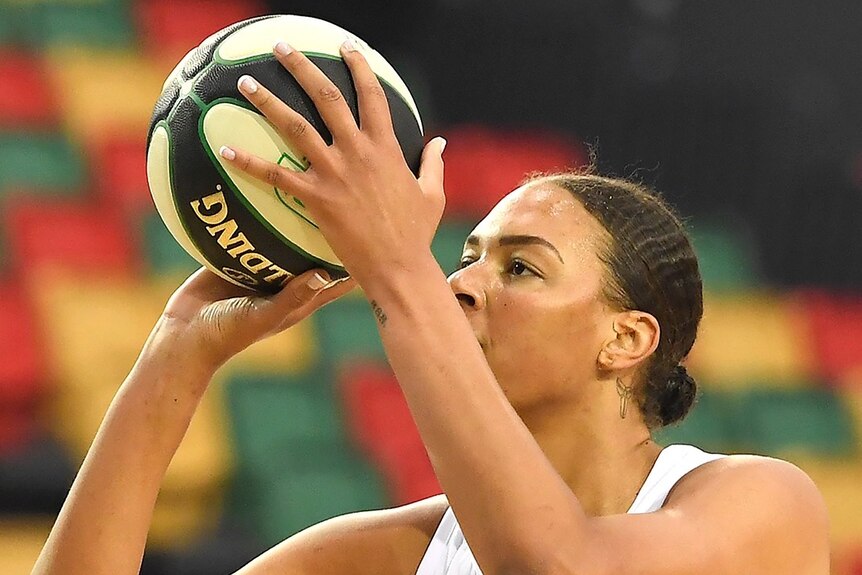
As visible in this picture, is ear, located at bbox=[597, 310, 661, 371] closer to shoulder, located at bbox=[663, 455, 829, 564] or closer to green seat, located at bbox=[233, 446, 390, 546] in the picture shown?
shoulder, located at bbox=[663, 455, 829, 564]

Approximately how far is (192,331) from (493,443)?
787mm

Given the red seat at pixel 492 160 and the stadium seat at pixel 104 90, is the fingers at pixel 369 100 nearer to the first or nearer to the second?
the stadium seat at pixel 104 90

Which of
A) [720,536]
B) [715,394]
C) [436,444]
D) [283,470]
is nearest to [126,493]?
[436,444]

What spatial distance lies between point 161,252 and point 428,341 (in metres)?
3.89

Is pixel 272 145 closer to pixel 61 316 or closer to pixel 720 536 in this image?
pixel 720 536

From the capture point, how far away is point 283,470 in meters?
4.97

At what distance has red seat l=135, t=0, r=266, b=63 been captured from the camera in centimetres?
645

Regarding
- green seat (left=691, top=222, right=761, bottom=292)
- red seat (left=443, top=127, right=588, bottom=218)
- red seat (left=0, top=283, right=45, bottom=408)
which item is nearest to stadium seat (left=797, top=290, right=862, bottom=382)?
green seat (left=691, top=222, right=761, bottom=292)

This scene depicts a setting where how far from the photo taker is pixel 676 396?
8.40 ft

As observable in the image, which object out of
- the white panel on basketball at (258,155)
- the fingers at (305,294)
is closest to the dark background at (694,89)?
the fingers at (305,294)

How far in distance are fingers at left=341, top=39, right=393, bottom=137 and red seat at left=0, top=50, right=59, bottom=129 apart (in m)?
4.30

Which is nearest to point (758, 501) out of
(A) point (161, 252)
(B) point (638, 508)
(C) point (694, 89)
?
(B) point (638, 508)

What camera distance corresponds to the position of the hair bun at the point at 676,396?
254 cm

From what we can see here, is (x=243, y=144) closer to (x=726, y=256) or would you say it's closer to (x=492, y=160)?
(x=492, y=160)
